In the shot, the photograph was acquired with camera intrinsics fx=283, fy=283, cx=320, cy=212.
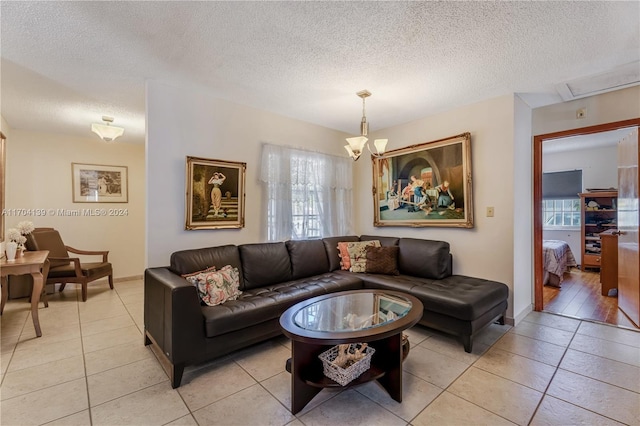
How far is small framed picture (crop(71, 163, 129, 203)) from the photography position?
467cm

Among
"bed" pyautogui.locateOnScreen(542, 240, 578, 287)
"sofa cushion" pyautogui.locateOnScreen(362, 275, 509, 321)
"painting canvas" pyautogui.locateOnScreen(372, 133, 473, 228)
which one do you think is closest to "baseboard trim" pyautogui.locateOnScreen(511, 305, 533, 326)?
"sofa cushion" pyautogui.locateOnScreen(362, 275, 509, 321)

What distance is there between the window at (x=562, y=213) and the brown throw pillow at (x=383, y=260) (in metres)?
4.82

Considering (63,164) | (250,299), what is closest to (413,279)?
(250,299)

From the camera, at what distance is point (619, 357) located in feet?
7.64

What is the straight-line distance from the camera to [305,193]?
4.00m

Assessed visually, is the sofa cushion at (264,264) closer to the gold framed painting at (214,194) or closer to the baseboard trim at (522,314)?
the gold framed painting at (214,194)

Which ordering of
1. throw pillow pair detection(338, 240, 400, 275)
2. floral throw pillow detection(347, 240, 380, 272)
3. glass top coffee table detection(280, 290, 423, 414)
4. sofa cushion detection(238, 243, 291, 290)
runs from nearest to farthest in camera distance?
glass top coffee table detection(280, 290, 423, 414), sofa cushion detection(238, 243, 291, 290), throw pillow pair detection(338, 240, 400, 275), floral throw pillow detection(347, 240, 380, 272)

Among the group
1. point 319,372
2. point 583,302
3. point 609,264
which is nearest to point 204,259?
point 319,372

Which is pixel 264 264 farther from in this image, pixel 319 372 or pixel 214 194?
pixel 319 372

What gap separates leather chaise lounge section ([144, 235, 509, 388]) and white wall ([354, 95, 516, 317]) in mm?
238

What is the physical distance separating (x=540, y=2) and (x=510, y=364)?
8.39 ft

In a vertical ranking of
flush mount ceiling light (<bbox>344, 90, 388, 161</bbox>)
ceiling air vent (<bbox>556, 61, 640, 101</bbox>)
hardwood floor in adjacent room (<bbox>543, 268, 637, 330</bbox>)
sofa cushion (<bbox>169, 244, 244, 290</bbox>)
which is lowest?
hardwood floor in adjacent room (<bbox>543, 268, 637, 330</bbox>)

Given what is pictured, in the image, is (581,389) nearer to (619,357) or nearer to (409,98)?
(619,357)

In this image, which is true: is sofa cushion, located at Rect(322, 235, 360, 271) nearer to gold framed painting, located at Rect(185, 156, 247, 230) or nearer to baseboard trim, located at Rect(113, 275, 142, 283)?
gold framed painting, located at Rect(185, 156, 247, 230)
